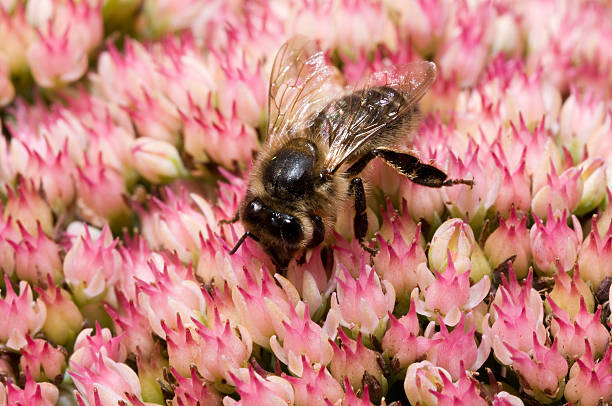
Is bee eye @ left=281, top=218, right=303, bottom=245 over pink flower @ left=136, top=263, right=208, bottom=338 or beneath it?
over

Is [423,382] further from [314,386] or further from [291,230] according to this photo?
[291,230]

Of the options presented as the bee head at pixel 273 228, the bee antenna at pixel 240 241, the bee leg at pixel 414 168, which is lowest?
the bee antenna at pixel 240 241

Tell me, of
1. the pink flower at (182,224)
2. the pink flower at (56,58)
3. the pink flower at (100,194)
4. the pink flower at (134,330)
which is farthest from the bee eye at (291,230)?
the pink flower at (56,58)

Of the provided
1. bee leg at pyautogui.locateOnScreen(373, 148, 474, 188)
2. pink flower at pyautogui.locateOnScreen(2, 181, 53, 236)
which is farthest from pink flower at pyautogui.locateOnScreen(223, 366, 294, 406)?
pink flower at pyautogui.locateOnScreen(2, 181, 53, 236)

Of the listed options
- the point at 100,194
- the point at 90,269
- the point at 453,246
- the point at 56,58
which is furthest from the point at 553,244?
the point at 56,58

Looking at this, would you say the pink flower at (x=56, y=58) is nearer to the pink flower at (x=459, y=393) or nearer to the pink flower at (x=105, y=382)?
the pink flower at (x=105, y=382)

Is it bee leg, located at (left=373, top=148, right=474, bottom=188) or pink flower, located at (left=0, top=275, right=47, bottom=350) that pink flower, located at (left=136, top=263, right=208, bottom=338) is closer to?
pink flower, located at (left=0, top=275, right=47, bottom=350)

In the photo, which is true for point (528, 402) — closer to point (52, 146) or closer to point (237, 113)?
point (237, 113)
